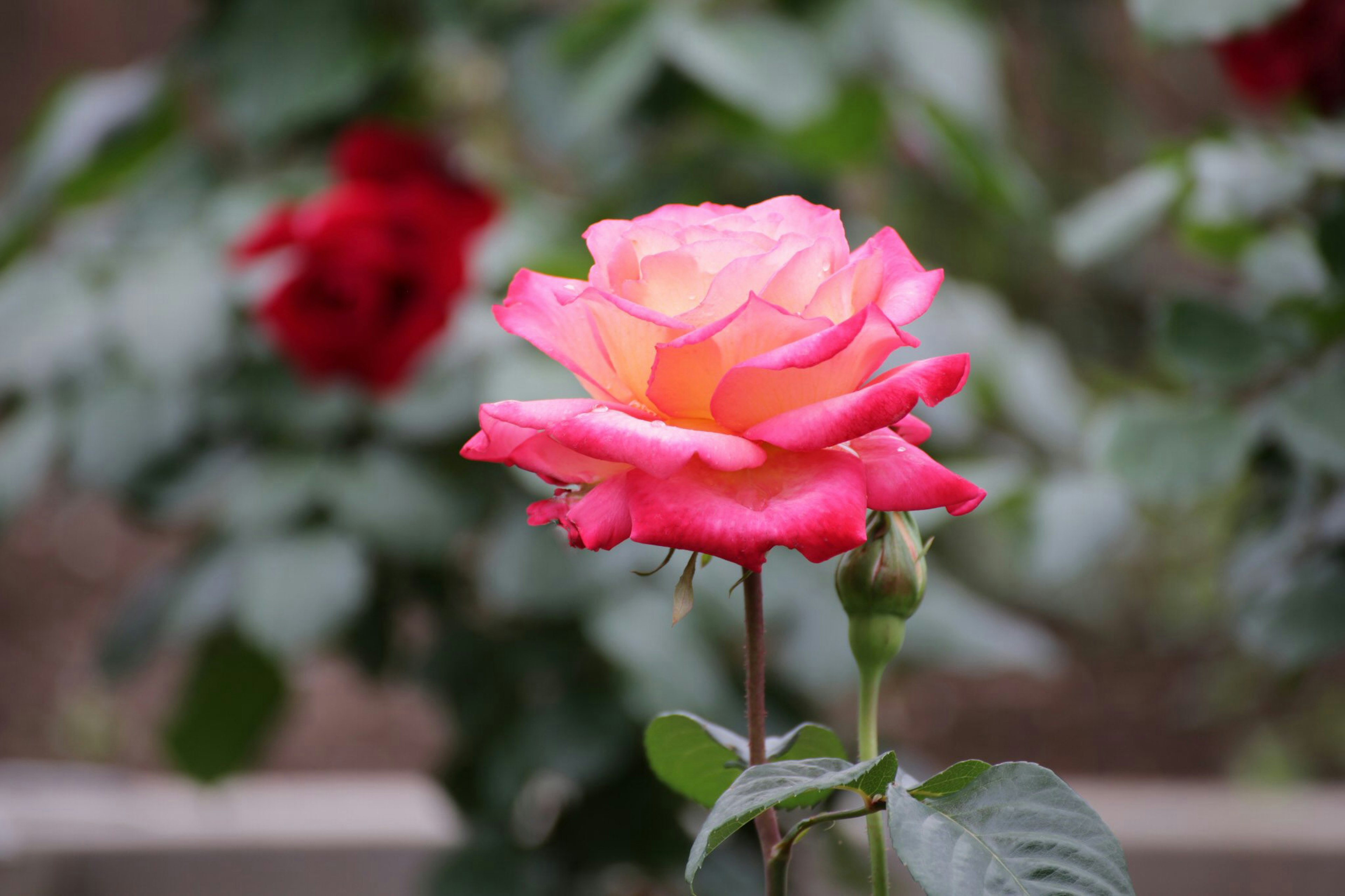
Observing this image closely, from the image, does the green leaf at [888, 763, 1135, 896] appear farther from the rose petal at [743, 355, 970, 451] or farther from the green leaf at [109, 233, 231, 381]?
the green leaf at [109, 233, 231, 381]

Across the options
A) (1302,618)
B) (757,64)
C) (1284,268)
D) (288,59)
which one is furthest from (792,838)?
(288,59)

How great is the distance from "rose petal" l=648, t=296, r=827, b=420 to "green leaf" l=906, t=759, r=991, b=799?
0.26 feet

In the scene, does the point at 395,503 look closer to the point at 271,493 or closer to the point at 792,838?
the point at 271,493

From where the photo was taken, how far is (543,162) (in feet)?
4.90

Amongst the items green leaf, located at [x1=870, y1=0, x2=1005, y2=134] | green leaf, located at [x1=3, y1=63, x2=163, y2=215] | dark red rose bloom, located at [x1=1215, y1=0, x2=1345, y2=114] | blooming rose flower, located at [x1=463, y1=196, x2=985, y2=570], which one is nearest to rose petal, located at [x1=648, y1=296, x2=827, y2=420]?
blooming rose flower, located at [x1=463, y1=196, x2=985, y2=570]

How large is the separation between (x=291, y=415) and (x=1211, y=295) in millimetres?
493

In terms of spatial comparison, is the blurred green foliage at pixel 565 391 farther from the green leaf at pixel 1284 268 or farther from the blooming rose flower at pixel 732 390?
the blooming rose flower at pixel 732 390

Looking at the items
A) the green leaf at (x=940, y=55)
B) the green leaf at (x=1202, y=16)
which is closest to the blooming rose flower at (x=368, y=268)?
the green leaf at (x=940, y=55)

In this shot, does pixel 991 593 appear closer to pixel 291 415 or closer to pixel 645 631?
pixel 645 631

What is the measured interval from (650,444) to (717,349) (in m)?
0.02

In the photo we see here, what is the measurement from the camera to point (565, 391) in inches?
21.9

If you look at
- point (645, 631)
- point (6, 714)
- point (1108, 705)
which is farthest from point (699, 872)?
point (6, 714)

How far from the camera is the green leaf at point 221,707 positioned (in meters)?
0.69

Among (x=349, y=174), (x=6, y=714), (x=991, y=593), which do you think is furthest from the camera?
(x=6, y=714)
